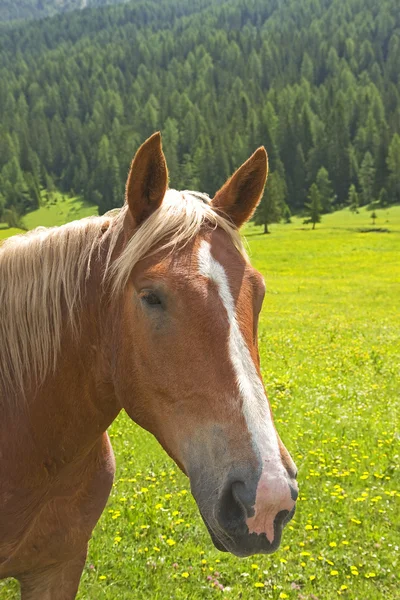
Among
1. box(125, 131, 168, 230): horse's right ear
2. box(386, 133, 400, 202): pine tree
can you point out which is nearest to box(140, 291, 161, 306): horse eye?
box(125, 131, 168, 230): horse's right ear

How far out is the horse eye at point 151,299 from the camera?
249 cm

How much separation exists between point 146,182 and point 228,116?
144 metres

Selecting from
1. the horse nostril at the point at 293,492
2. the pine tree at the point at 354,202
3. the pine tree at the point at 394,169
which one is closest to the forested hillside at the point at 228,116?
the pine tree at the point at 394,169

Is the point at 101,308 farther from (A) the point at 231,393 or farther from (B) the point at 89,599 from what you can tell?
(B) the point at 89,599

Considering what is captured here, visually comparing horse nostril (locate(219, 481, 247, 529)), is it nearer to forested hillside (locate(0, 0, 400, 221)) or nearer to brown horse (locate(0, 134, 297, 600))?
brown horse (locate(0, 134, 297, 600))

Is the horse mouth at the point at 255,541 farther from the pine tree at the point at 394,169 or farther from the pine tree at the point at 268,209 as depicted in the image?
the pine tree at the point at 394,169

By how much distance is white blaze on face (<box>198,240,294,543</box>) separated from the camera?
2.09 m

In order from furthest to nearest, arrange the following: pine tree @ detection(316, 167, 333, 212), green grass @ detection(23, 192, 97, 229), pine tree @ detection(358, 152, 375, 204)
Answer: green grass @ detection(23, 192, 97, 229), pine tree @ detection(316, 167, 333, 212), pine tree @ detection(358, 152, 375, 204)

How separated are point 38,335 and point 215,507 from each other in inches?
53.3

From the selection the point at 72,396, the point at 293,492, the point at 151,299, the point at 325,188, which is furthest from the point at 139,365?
the point at 325,188

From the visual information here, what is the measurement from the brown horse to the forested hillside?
227 feet

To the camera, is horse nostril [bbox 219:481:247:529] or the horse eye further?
the horse eye

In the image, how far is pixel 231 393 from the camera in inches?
89.4

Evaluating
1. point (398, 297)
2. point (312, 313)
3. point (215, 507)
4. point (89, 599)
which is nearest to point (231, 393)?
point (215, 507)
